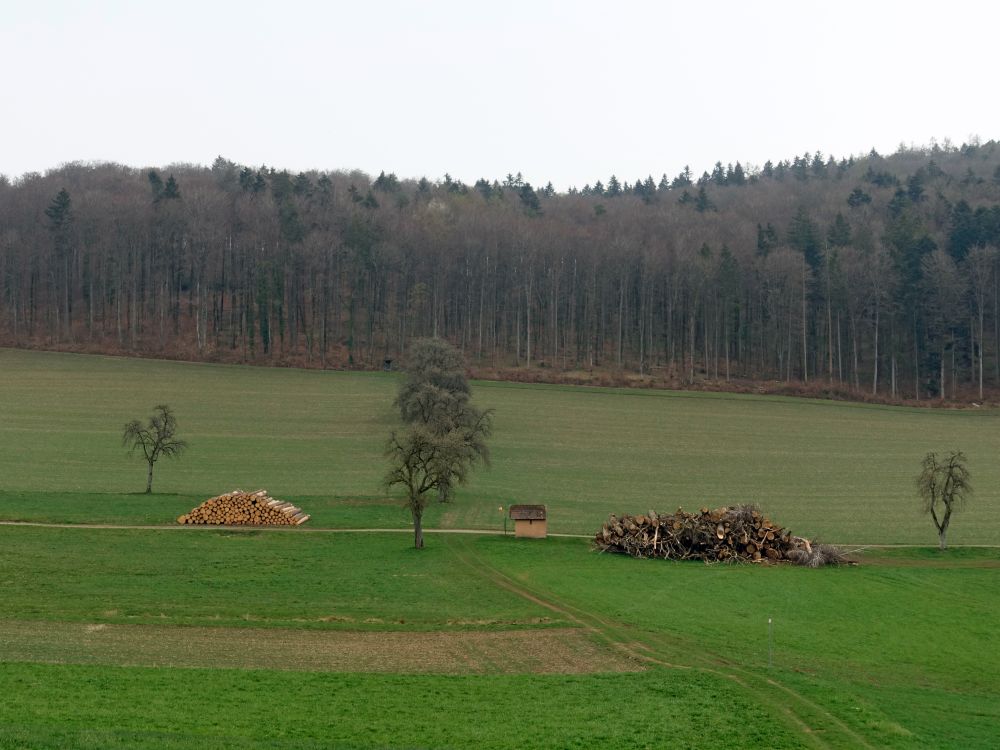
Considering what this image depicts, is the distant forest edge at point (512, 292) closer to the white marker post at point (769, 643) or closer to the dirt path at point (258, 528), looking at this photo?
the dirt path at point (258, 528)

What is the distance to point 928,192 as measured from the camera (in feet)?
Result: 585

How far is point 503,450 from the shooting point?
78.4 meters

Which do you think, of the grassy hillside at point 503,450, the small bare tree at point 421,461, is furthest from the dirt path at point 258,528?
the small bare tree at point 421,461

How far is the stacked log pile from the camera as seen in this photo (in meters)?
50.3

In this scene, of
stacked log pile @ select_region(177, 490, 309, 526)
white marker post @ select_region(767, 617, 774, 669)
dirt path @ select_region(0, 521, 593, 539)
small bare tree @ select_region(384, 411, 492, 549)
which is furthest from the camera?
stacked log pile @ select_region(177, 490, 309, 526)

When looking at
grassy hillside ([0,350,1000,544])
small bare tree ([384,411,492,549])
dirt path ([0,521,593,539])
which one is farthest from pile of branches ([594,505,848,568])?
small bare tree ([384,411,492,549])

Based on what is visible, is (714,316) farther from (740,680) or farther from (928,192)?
(740,680)

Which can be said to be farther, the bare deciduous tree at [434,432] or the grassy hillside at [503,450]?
the grassy hillside at [503,450]

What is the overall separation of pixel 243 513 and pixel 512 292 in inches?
3710

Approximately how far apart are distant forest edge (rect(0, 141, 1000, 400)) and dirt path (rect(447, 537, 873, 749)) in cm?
8510

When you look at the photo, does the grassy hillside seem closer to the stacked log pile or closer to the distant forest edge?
the stacked log pile

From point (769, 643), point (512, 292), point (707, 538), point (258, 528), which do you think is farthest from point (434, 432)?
point (512, 292)

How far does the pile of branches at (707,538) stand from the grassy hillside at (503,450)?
Answer: 5.70 m

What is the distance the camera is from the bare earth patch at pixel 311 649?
90.7 feet
